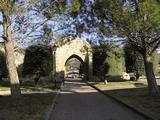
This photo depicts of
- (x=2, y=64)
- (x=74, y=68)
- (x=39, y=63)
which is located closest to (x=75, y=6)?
(x=39, y=63)

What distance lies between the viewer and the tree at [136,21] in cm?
2513

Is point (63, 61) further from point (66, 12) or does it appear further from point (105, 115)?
point (105, 115)

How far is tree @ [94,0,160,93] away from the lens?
2513 centimetres

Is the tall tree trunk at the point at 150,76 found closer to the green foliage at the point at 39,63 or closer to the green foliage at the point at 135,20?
Result: the green foliage at the point at 135,20

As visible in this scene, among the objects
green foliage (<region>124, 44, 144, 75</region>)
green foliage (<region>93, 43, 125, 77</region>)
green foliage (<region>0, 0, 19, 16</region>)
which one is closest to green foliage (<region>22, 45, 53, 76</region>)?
green foliage (<region>93, 43, 125, 77</region>)

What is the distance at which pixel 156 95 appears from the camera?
87.9 ft

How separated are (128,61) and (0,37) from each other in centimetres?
4829

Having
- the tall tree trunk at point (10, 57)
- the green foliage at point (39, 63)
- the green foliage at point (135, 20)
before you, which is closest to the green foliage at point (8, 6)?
the tall tree trunk at point (10, 57)

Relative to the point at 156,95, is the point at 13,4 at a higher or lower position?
higher

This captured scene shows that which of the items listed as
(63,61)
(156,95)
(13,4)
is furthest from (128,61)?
(13,4)

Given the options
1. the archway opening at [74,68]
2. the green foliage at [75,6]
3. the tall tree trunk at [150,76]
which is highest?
the archway opening at [74,68]

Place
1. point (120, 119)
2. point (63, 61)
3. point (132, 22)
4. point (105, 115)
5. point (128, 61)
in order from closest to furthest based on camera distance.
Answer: point (120, 119), point (105, 115), point (132, 22), point (128, 61), point (63, 61)

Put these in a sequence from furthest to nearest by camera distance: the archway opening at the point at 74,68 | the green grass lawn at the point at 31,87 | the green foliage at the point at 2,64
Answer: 1. the archway opening at the point at 74,68
2. the green foliage at the point at 2,64
3. the green grass lawn at the point at 31,87

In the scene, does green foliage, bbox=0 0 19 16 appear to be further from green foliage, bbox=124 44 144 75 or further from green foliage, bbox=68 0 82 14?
green foliage, bbox=124 44 144 75
